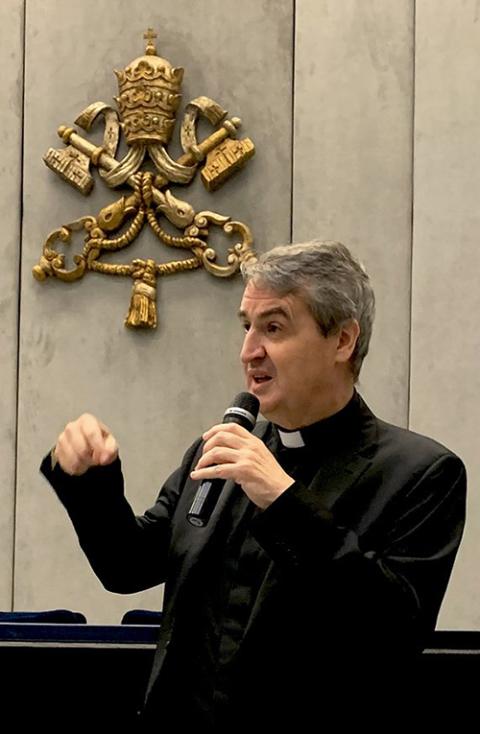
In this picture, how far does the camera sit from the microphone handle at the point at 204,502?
8.29 ft

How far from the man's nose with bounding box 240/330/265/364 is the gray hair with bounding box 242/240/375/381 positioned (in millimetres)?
107

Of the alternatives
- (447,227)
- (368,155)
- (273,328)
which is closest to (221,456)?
(273,328)

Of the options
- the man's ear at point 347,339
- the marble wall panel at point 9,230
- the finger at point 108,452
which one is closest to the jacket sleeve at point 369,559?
the man's ear at point 347,339

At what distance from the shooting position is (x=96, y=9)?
5609 mm

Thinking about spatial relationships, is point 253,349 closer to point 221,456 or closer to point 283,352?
point 283,352

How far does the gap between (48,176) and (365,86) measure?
1343 millimetres

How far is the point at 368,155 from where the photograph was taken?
538 centimetres

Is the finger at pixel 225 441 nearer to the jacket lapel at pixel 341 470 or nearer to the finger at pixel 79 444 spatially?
the jacket lapel at pixel 341 470

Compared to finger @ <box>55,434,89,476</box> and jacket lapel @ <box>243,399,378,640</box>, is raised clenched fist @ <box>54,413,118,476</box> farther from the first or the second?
jacket lapel @ <box>243,399,378,640</box>

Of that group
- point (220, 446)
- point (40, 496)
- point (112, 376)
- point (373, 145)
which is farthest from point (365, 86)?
point (220, 446)

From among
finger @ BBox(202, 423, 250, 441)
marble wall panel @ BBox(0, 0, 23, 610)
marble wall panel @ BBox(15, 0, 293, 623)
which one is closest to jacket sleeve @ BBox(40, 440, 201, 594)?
finger @ BBox(202, 423, 250, 441)

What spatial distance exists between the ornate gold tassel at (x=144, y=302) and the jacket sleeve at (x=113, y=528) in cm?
254

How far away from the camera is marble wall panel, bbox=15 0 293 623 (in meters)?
5.50

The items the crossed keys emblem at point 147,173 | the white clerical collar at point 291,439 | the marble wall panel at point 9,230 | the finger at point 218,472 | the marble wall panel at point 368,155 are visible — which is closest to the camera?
the finger at point 218,472
